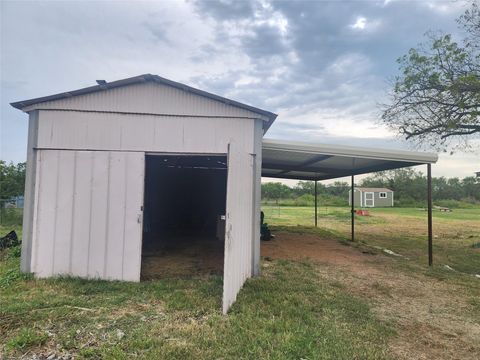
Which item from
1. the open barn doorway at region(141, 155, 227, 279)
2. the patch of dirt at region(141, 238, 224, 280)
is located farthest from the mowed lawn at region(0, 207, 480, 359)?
the open barn doorway at region(141, 155, 227, 279)

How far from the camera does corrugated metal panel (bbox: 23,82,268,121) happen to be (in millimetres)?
4656

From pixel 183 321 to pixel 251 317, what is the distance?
2.32 ft

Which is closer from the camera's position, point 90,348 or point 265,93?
point 90,348

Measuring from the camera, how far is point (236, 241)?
3820 mm

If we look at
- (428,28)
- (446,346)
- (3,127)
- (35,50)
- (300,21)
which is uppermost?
(428,28)

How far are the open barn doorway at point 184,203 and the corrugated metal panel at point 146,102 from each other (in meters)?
3.70

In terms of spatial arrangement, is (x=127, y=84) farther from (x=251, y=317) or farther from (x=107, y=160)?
(x=251, y=317)

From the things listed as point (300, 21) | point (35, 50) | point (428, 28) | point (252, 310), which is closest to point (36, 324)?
point (252, 310)

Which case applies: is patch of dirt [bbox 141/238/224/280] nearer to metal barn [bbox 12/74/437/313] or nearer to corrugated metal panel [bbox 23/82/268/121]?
metal barn [bbox 12/74/437/313]

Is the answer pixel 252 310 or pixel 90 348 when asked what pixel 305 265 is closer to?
pixel 252 310

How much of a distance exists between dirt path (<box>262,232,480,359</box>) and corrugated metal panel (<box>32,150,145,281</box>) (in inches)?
131

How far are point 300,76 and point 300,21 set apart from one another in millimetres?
2321

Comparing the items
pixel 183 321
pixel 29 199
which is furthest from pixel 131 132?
pixel 183 321

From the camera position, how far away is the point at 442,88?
8773mm
